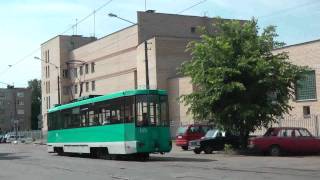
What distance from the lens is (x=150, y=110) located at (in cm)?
2684

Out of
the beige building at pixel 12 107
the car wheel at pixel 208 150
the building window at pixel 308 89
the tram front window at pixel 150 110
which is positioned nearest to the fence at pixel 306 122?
the building window at pixel 308 89

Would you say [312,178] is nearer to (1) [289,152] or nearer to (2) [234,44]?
(1) [289,152]

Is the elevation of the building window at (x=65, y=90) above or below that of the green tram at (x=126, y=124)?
above

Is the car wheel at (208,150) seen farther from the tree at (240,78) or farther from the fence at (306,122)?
the fence at (306,122)

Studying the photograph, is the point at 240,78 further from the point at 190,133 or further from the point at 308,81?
the point at 308,81

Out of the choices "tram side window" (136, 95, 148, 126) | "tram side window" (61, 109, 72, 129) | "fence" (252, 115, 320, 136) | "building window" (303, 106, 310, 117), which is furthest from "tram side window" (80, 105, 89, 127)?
"building window" (303, 106, 310, 117)

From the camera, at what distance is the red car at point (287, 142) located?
Answer: 1107 inches

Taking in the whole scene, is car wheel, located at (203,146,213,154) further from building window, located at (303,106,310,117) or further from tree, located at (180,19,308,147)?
building window, located at (303,106,310,117)

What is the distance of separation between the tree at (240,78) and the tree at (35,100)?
134047mm

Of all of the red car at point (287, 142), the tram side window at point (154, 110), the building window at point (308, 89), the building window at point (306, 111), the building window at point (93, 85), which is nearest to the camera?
the tram side window at point (154, 110)

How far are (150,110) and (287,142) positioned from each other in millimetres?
6885

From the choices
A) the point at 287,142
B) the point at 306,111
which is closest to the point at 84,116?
the point at 287,142

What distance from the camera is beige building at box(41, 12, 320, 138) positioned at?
5959 centimetres

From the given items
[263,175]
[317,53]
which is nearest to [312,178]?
[263,175]
